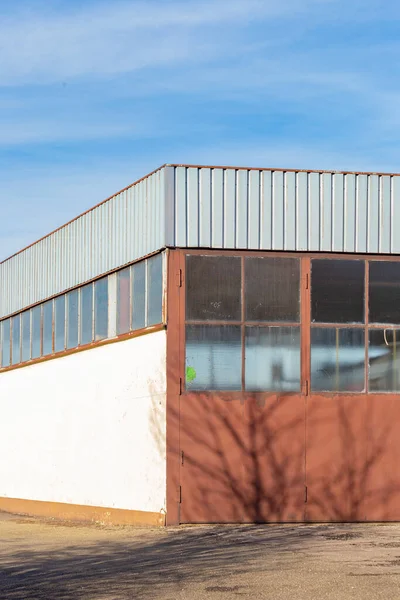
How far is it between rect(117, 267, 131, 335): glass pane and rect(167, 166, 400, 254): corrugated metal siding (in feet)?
9.34

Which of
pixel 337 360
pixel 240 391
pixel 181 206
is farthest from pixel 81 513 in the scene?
pixel 181 206

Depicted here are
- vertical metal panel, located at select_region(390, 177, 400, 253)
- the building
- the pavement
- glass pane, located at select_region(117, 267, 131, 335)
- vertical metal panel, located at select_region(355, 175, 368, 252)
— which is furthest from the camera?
glass pane, located at select_region(117, 267, 131, 335)

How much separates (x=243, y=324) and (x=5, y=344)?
1549 cm

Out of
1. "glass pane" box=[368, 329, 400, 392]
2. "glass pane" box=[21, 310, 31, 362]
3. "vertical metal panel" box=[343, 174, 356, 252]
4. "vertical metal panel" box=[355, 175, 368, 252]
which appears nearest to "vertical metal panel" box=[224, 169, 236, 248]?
"vertical metal panel" box=[343, 174, 356, 252]

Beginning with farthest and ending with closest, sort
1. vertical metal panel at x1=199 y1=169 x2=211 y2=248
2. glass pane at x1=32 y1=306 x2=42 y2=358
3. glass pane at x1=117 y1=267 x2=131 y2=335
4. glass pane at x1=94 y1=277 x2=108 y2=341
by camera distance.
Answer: glass pane at x1=32 y1=306 x2=42 y2=358 → glass pane at x1=94 y1=277 x2=108 y2=341 → glass pane at x1=117 y1=267 x2=131 y2=335 → vertical metal panel at x1=199 y1=169 x2=211 y2=248

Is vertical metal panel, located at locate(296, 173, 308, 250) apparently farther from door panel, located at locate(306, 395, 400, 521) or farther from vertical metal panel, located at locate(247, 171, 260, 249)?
door panel, located at locate(306, 395, 400, 521)

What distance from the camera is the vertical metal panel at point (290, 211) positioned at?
23.2 meters

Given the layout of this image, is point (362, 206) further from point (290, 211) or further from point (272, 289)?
point (272, 289)

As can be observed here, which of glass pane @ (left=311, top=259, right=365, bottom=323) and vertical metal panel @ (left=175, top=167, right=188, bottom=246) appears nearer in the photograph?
vertical metal panel @ (left=175, top=167, right=188, bottom=246)

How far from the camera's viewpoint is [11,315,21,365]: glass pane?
34.8 meters

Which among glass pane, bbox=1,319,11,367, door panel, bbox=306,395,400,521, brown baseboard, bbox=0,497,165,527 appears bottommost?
brown baseboard, bbox=0,497,165,527

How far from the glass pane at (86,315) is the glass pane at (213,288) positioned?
5.50 metres

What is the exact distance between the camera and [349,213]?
23609 mm

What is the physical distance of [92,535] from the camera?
74.3 ft
